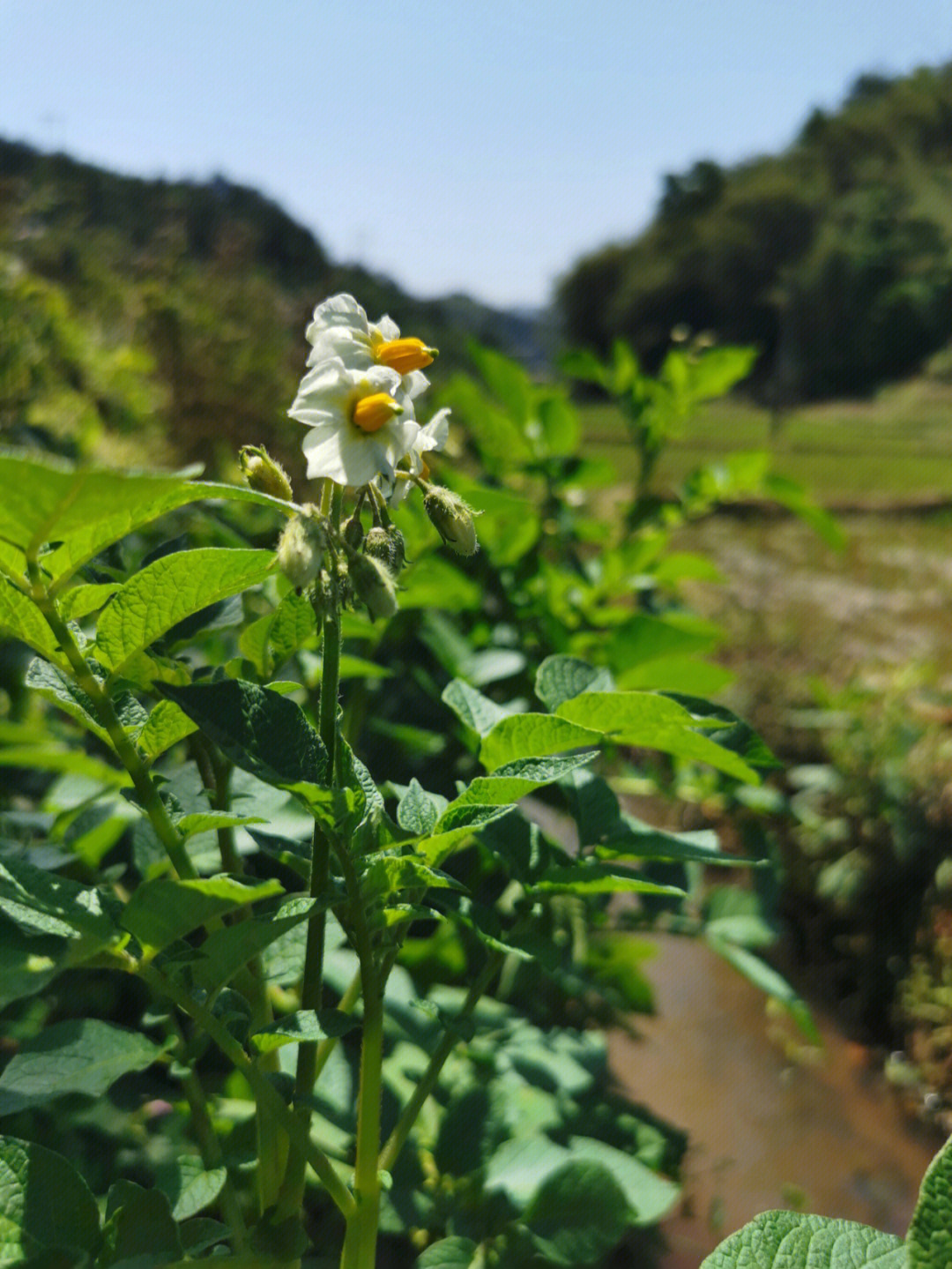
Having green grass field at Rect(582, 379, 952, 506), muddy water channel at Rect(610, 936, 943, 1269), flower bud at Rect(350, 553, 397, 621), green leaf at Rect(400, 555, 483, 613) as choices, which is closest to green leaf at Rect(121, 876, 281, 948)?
flower bud at Rect(350, 553, 397, 621)

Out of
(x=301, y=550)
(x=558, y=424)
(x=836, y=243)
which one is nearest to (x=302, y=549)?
(x=301, y=550)

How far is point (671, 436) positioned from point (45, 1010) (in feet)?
2.78

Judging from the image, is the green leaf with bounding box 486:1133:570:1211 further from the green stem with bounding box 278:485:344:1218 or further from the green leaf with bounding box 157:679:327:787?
the green leaf with bounding box 157:679:327:787

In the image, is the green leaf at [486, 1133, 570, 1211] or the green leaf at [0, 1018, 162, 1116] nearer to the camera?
the green leaf at [0, 1018, 162, 1116]

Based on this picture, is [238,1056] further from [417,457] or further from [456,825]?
[417,457]

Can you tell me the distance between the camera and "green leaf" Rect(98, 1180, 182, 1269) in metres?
0.39

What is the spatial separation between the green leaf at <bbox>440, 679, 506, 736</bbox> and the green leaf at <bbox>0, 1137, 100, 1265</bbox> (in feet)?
0.90

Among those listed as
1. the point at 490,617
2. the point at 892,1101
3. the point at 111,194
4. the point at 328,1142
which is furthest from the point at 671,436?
the point at 111,194

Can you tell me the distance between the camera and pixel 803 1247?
36 centimetres

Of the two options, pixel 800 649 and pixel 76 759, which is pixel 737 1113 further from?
pixel 800 649

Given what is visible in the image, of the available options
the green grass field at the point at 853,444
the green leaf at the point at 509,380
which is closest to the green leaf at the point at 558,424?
the green leaf at the point at 509,380

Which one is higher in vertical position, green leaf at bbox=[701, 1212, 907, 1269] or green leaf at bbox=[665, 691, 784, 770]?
green leaf at bbox=[665, 691, 784, 770]

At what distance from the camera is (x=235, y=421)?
10.0 ft

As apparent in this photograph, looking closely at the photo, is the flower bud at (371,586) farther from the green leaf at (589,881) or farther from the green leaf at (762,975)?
the green leaf at (762,975)
